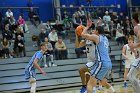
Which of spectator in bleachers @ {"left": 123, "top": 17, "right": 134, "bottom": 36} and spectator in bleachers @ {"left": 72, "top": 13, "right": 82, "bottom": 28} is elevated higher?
spectator in bleachers @ {"left": 72, "top": 13, "right": 82, "bottom": 28}

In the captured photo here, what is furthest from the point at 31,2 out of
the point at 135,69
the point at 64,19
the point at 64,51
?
the point at 135,69

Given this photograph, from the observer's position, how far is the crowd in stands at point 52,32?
1684 cm

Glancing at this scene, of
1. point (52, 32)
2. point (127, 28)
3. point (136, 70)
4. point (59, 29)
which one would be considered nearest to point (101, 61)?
point (136, 70)

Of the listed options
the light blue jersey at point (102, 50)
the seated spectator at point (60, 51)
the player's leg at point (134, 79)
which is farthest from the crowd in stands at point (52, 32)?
the player's leg at point (134, 79)

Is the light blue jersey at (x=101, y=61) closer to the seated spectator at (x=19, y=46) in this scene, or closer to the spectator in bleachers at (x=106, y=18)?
the seated spectator at (x=19, y=46)

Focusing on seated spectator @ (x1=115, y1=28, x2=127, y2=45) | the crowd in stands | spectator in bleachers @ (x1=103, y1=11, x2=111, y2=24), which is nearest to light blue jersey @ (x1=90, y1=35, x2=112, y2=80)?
the crowd in stands

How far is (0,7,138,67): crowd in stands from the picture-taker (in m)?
16.8

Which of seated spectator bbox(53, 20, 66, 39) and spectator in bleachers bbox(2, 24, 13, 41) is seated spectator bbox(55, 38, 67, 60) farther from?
spectator in bleachers bbox(2, 24, 13, 41)

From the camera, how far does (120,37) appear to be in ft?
66.0

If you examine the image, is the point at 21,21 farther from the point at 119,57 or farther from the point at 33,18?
the point at 119,57

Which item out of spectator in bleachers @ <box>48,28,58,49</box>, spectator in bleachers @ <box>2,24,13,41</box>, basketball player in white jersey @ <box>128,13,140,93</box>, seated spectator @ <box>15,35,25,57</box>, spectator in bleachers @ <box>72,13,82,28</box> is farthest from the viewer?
spectator in bleachers @ <box>72,13,82,28</box>

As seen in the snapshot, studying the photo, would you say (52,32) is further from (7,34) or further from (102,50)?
(102,50)

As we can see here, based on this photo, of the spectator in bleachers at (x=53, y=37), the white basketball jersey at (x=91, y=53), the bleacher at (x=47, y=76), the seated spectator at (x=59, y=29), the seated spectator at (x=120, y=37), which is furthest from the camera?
the seated spectator at (x=120, y=37)

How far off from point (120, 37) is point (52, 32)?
14.3ft
